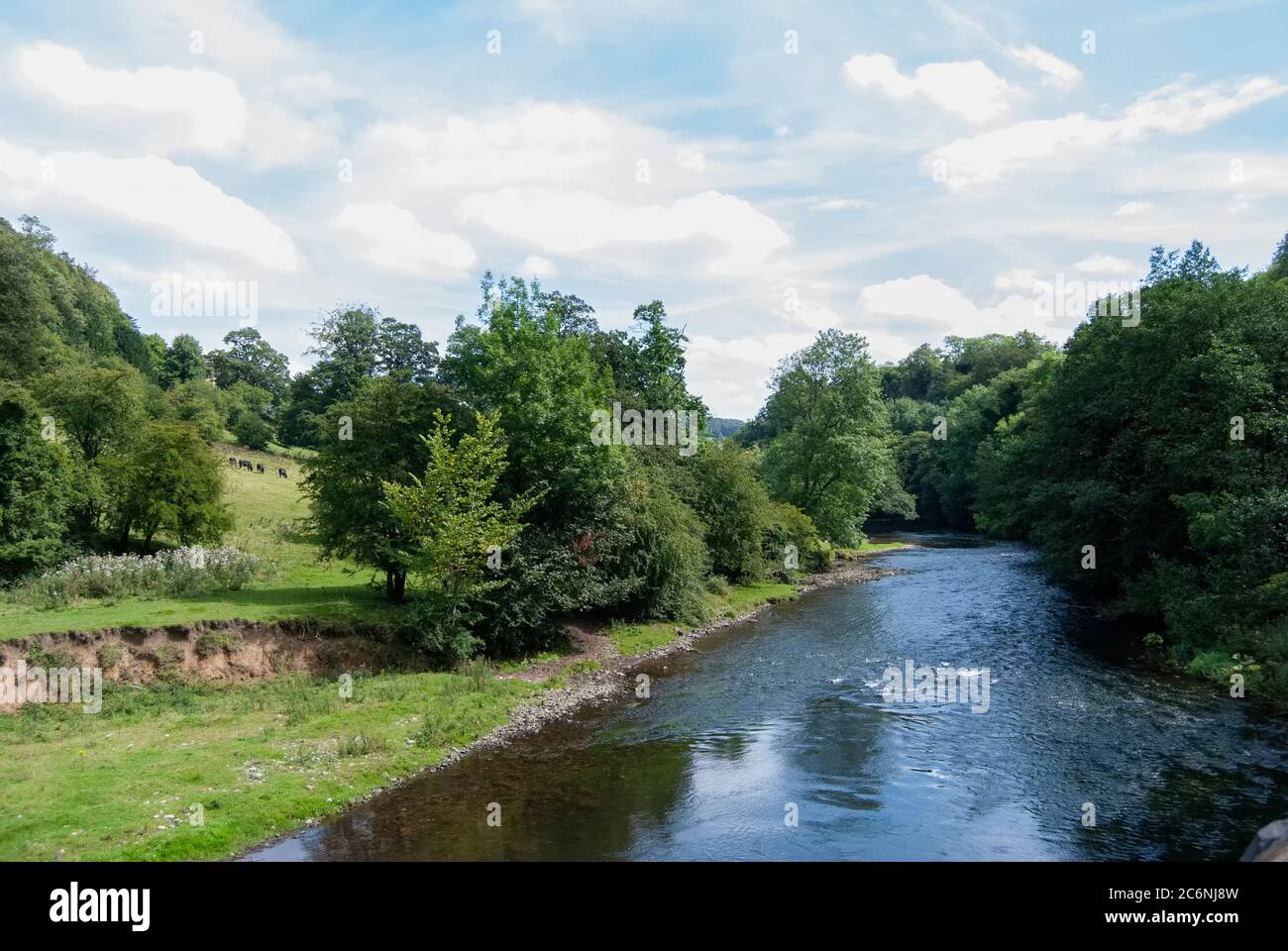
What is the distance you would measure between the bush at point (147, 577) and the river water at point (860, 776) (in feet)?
49.3

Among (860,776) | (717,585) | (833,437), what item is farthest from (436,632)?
(833,437)

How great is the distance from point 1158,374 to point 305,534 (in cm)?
3516

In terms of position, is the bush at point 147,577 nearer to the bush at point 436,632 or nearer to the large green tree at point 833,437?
the bush at point 436,632

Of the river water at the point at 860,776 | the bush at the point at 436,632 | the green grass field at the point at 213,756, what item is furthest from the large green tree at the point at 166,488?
the river water at the point at 860,776

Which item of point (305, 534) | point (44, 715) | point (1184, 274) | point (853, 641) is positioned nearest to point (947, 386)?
point (1184, 274)

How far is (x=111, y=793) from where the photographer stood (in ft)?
52.4

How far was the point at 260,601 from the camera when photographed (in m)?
28.0

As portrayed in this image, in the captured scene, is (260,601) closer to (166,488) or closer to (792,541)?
(166,488)

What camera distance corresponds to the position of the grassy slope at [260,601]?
23531 millimetres

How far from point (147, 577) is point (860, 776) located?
2467cm

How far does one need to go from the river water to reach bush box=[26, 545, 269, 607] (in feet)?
49.3
